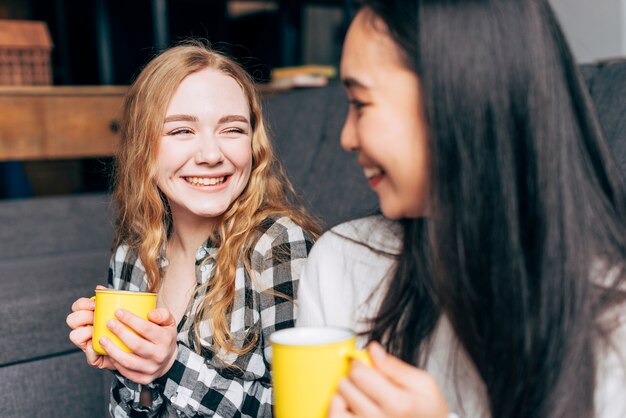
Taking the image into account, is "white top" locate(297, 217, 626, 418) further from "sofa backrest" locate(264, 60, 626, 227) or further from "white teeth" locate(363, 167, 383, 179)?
"sofa backrest" locate(264, 60, 626, 227)

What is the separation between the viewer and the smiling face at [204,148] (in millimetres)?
1167

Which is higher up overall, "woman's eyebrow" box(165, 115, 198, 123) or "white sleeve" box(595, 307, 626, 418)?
"woman's eyebrow" box(165, 115, 198, 123)

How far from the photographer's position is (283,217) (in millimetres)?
1229

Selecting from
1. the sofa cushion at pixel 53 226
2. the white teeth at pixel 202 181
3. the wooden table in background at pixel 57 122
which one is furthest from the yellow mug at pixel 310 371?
the wooden table in background at pixel 57 122

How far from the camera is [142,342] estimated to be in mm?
956

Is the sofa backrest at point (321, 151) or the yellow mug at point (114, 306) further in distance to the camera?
the sofa backrest at point (321, 151)

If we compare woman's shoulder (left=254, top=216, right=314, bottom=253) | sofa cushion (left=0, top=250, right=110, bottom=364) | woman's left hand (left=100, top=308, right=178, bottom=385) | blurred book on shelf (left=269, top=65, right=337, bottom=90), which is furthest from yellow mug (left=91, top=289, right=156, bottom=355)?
blurred book on shelf (left=269, top=65, right=337, bottom=90)

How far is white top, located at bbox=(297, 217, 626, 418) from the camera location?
2.34ft

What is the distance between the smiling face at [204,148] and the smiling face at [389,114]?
19.1 inches

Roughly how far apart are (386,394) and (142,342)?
1.54 ft

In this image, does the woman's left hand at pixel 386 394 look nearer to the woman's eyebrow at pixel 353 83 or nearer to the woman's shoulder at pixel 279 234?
the woman's eyebrow at pixel 353 83

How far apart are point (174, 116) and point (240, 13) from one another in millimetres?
3457

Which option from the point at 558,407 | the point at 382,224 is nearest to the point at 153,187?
the point at 382,224

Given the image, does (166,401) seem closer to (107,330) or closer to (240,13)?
(107,330)
